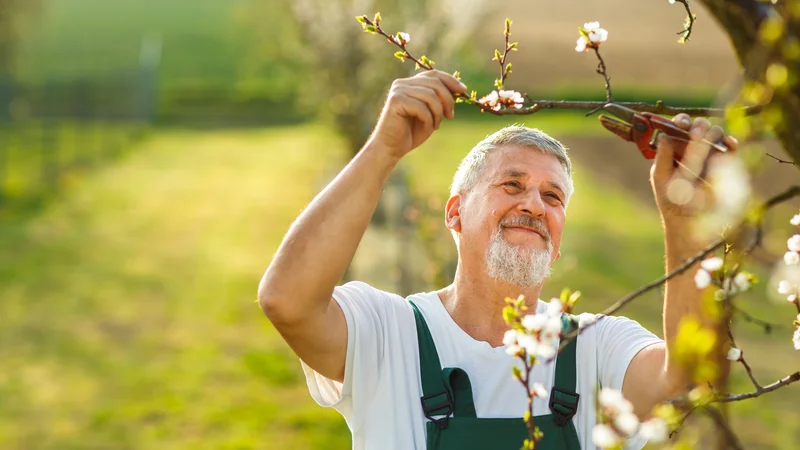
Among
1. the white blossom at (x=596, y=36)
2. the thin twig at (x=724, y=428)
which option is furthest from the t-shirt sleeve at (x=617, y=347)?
the thin twig at (x=724, y=428)

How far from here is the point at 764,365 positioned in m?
12.8

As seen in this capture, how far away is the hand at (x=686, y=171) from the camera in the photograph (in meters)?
2.33

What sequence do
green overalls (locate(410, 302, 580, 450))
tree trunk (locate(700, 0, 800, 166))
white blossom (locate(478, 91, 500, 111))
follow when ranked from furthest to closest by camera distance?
green overalls (locate(410, 302, 580, 450)), white blossom (locate(478, 91, 500, 111)), tree trunk (locate(700, 0, 800, 166))

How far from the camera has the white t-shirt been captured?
9.65 ft

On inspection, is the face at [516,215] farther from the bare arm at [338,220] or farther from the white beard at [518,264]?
the bare arm at [338,220]

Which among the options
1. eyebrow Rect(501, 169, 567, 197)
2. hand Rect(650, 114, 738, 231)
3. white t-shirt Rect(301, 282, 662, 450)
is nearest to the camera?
hand Rect(650, 114, 738, 231)

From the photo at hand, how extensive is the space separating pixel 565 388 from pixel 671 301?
0.43 metres

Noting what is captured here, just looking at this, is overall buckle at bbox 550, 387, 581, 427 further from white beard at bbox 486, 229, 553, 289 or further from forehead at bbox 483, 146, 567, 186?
forehead at bbox 483, 146, 567, 186

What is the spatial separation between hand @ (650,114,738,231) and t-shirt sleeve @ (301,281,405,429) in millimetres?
912

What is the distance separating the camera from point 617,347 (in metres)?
3.07

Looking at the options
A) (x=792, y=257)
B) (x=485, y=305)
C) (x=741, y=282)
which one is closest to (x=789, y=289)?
(x=792, y=257)

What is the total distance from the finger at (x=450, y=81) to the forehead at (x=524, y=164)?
24.2 inches

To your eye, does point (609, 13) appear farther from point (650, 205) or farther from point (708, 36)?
point (650, 205)

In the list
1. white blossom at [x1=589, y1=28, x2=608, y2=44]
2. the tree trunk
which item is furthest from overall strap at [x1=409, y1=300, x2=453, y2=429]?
the tree trunk
